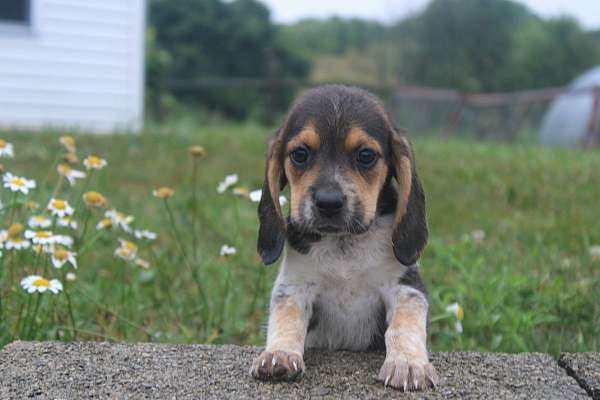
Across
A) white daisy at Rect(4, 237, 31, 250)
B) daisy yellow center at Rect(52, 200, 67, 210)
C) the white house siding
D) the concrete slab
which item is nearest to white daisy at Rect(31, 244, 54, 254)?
white daisy at Rect(4, 237, 31, 250)

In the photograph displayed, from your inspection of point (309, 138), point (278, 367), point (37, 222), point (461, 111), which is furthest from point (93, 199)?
point (461, 111)

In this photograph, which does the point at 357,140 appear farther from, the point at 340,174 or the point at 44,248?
the point at 44,248

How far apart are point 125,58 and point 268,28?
76.1 ft

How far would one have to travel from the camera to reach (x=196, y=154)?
442 centimetres

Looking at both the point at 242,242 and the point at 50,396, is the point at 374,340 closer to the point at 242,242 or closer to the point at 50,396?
the point at 50,396

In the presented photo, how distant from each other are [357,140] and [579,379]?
4.41ft

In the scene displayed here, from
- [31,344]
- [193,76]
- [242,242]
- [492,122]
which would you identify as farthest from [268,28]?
[31,344]

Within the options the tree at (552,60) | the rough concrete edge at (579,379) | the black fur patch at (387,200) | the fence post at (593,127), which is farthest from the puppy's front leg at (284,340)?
the tree at (552,60)

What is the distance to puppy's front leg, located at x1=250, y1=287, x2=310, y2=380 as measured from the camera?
2.87 m

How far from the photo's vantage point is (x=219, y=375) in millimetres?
2996

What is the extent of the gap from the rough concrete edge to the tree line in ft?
82.4

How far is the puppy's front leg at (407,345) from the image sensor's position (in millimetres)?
2803

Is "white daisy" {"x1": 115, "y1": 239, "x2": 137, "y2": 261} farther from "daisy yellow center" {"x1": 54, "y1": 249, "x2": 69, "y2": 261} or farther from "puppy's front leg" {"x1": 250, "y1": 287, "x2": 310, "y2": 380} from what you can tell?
"puppy's front leg" {"x1": 250, "y1": 287, "x2": 310, "y2": 380}

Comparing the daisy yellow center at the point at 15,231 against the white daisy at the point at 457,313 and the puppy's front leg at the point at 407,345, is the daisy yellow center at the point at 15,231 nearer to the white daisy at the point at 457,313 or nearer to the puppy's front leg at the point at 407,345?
the puppy's front leg at the point at 407,345
